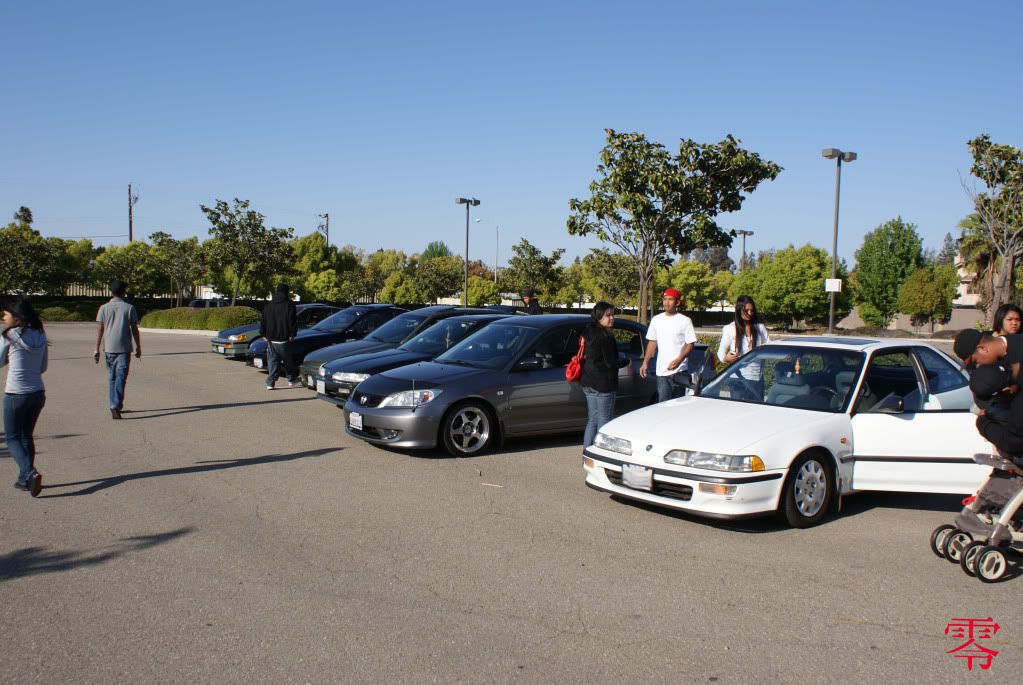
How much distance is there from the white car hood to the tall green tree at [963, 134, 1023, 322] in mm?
23539

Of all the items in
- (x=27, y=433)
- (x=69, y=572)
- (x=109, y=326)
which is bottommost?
(x=69, y=572)

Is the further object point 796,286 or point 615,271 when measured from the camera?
point 796,286

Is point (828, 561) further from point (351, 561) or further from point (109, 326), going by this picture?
point (109, 326)

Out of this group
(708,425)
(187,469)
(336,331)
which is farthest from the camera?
(336,331)

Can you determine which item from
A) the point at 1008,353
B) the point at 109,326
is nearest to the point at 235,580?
the point at 1008,353

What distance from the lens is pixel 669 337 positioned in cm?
959

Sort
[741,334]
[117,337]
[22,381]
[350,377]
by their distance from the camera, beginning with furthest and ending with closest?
[117,337], [350,377], [741,334], [22,381]

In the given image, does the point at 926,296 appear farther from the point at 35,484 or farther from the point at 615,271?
the point at 35,484

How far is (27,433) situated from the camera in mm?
7168

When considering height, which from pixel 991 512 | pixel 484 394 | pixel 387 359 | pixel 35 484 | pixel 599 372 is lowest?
pixel 35 484

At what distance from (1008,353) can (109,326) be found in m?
10.3

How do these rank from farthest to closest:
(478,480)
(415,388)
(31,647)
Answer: (415,388) < (478,480) < (31,647)

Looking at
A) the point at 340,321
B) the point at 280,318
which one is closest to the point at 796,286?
the point at 340,321

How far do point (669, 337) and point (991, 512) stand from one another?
14.5 feet
